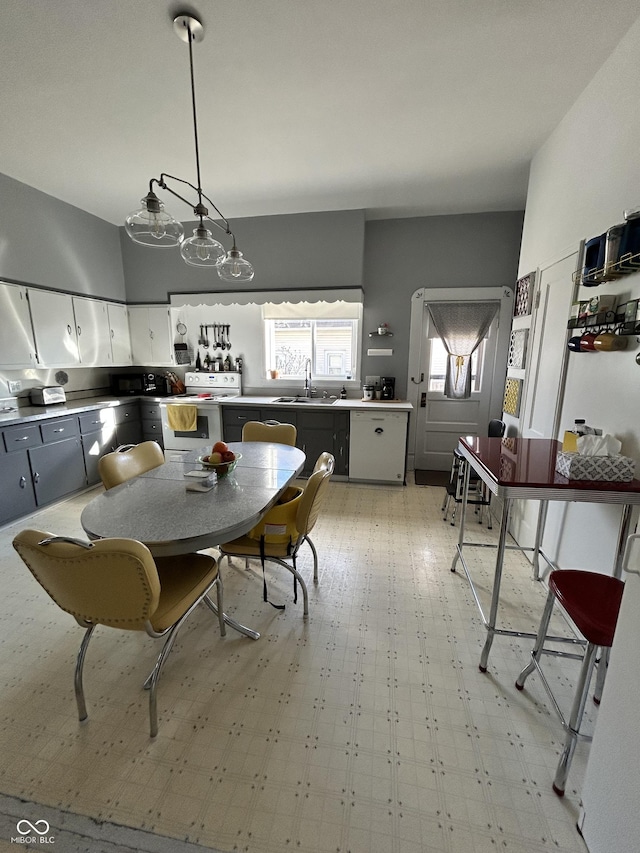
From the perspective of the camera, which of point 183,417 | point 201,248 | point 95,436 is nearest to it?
point 201,248

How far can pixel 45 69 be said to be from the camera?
1963 mm

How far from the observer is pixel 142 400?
4.49 meters

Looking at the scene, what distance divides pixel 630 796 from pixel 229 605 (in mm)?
1828

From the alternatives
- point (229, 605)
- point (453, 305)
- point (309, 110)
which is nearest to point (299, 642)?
point (229, 605)

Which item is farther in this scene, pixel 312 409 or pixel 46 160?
pixel 312 409

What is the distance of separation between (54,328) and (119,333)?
878mm

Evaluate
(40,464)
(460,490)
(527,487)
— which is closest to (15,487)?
(40,464)

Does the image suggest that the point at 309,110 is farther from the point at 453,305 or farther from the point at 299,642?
the point at 299,642

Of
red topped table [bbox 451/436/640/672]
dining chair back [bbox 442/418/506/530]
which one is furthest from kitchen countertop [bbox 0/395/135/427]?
dining chair back [bbox 442/418/506/530]

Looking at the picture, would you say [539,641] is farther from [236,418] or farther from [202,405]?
[202,405]

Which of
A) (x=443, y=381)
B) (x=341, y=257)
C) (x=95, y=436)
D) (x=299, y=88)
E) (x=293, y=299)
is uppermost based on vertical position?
(x=299, y=88)

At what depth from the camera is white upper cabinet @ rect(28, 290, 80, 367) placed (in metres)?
3.45

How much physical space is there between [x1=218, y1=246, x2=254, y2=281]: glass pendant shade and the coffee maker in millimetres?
2328

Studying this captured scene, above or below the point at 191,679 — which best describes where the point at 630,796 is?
above
